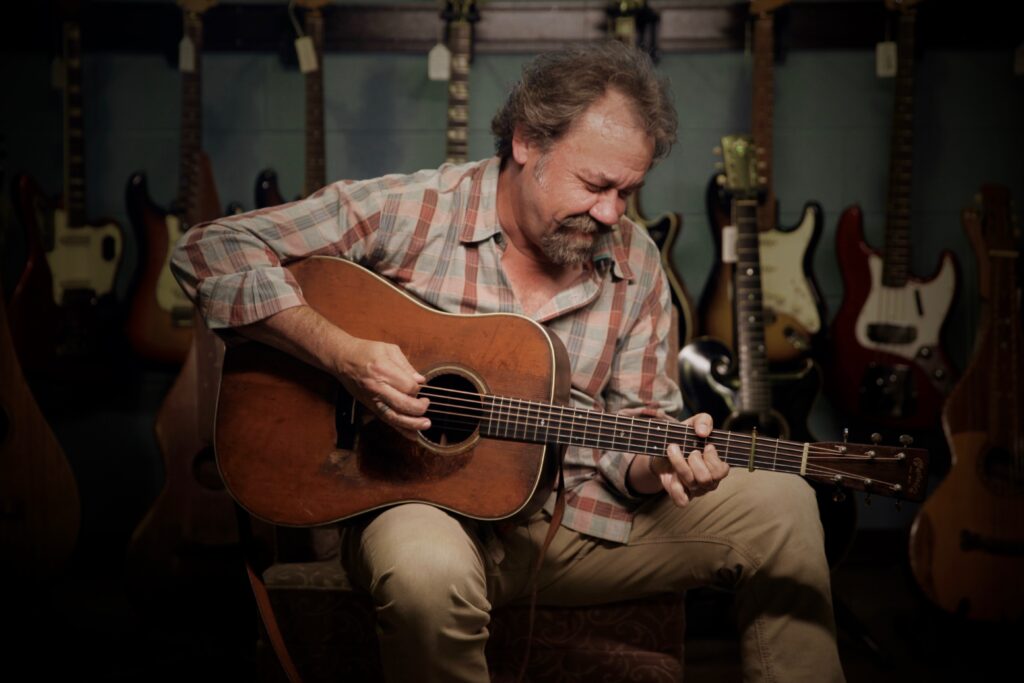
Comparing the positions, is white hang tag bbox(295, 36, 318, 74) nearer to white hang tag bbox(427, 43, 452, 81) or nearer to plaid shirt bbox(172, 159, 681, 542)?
white hang tag bbox(427, 43, 452, 81)

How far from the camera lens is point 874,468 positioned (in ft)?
5.01

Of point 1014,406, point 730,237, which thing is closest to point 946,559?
point 1014,406

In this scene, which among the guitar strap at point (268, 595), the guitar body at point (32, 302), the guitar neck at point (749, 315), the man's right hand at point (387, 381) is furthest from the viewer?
the guitar body at point (32, 302)

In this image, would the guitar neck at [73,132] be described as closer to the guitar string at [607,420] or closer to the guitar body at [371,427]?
Result: the guitar body at [371,427]

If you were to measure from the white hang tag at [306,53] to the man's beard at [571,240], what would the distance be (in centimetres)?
150

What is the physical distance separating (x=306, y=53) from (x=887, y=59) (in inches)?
71.0

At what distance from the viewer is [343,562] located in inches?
70.3

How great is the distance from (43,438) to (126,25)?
1.47 meters

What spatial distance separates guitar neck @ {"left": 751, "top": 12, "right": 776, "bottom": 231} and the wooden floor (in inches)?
42.0

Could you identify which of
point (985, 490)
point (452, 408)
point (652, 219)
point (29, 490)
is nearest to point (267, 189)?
point (29, 490)

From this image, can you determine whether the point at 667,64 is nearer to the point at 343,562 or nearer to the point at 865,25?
the point at 865,25

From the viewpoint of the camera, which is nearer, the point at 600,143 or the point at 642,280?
the point at 600,143

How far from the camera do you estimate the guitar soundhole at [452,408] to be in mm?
1669

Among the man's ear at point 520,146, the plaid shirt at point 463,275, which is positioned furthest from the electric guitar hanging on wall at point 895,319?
the man's ear at point 520,146
